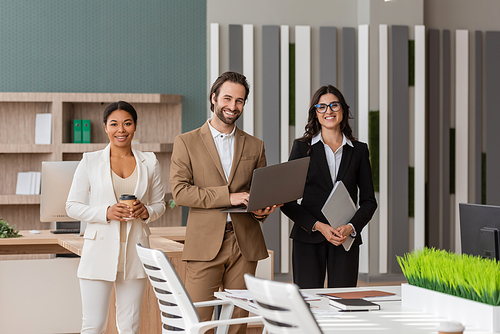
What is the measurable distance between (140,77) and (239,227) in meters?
4.38

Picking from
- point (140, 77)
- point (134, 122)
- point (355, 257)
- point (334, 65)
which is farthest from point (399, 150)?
point (134, 122)

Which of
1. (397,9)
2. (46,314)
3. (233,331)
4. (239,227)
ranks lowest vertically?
(46,314)

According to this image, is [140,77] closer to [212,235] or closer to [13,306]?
[13,306]

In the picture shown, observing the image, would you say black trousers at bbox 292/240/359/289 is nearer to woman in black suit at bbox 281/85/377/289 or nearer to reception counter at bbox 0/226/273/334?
woman in black suit at bbox 281/85/377/289

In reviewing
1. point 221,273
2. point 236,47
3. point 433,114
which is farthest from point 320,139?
point 433,114

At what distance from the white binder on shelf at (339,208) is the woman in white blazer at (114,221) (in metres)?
0.86

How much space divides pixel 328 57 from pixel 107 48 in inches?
103

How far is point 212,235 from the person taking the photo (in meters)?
2.33

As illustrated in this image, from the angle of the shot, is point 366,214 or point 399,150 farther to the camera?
point 399,150

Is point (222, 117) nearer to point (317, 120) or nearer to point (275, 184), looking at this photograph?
point (275, 184)

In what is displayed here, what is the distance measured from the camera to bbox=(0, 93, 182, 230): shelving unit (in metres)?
5.86

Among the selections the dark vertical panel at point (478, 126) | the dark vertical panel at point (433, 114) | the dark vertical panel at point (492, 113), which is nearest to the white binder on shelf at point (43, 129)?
the dark vertical panel at point (433, 114)

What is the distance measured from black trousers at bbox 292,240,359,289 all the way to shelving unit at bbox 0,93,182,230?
3.64 m

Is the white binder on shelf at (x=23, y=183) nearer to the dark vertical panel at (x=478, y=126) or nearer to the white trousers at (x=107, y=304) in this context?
the white trousers at (x=107, y=304)
